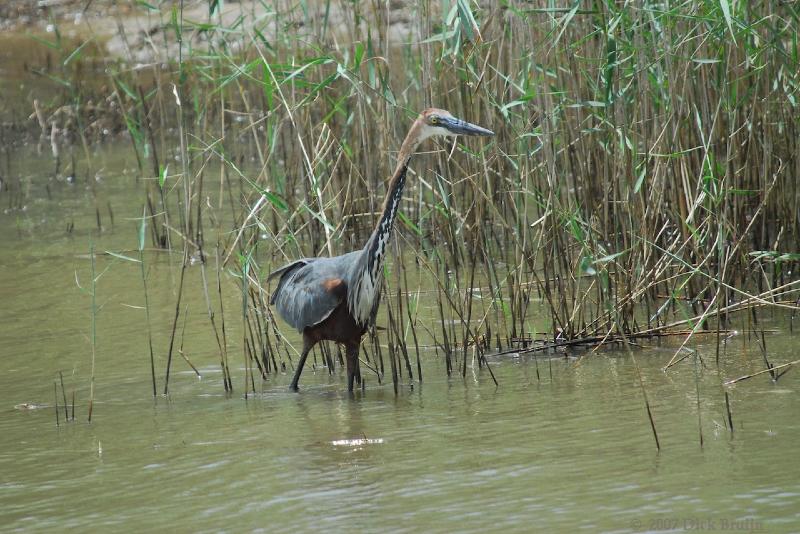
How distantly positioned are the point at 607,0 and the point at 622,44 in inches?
11.2

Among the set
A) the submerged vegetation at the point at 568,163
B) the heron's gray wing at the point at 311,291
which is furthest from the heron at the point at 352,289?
the submerged vegetation at the point at 568,163

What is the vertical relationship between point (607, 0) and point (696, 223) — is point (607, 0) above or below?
above

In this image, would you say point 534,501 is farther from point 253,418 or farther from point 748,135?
point 748,135

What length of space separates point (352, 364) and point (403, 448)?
960 millimetres

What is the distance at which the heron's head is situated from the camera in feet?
16.9

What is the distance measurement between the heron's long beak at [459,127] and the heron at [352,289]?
0.15ft

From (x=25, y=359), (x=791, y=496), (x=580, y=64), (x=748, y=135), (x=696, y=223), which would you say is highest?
(x=580, y=64)

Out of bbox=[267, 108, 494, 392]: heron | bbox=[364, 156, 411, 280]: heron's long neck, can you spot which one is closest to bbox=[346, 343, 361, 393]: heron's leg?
bbox=[267, 108, 494, 392]: heron

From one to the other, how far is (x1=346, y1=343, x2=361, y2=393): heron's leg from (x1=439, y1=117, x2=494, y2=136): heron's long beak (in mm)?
1093

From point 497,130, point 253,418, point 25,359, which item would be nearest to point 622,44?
point 497,130

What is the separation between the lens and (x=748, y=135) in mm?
6039

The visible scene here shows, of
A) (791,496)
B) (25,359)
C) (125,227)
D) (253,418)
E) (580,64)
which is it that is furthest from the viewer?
(125,227)

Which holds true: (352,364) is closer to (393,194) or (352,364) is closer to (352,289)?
(352,289)

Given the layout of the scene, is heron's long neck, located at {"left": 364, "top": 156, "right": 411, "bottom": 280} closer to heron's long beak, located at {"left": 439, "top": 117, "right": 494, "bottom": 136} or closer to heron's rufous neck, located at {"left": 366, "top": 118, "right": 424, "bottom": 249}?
heron's rufous neck, located at {"left": 366, "top": 118, "right": 424, "bottom": 249}
